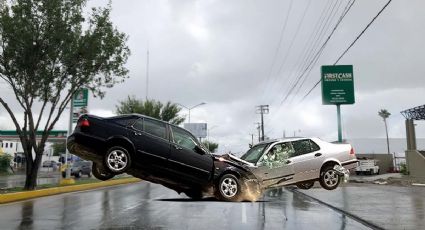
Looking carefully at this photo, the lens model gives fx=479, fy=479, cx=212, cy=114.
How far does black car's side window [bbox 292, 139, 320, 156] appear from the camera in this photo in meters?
4.98

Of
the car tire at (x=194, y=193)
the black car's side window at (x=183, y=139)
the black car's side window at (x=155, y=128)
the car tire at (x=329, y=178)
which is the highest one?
the black car's side window at (x=155, y=128)

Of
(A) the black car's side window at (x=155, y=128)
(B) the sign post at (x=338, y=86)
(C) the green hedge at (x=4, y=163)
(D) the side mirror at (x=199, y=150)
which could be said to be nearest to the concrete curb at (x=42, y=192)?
(B) the sign post at (x=338, y=86)

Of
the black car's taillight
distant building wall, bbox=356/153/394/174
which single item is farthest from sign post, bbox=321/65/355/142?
distant building wall, bbox=356/153/394/174

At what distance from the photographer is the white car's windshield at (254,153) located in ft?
15.3

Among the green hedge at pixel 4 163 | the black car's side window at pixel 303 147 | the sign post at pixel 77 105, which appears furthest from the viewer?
the green hedge at pixel 4 163

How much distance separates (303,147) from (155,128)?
1.65 m

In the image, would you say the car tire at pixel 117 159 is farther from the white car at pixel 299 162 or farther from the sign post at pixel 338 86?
the sign post at pixel 338 86

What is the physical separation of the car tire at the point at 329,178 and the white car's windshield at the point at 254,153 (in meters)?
0.77

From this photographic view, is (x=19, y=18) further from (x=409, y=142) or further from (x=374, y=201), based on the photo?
(x=409, y=142)

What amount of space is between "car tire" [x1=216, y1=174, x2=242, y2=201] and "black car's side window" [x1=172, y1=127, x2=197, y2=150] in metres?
Answer: 0.47

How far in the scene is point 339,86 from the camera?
774 centimetres

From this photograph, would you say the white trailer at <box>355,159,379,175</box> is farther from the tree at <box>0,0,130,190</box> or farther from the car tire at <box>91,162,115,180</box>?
the car tire at <box>91,162,115,180</box>

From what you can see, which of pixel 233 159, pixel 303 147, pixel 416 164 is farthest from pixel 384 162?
pixel 233 159

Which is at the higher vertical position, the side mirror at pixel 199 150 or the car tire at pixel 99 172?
the side mirror at pixel 199 150
